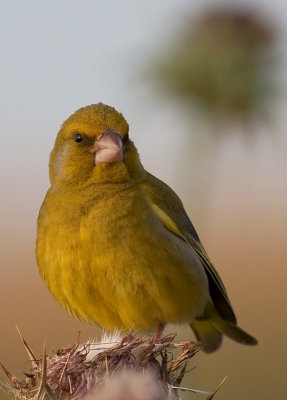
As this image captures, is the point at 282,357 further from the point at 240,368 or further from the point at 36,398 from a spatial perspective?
the point at 36,398

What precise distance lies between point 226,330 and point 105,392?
2630 millimetres

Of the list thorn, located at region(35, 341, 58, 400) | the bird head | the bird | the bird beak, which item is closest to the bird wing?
the bird

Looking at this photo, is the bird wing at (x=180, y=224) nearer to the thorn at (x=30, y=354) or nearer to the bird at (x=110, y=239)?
the bird at (x=110, y=239)

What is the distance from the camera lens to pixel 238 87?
6.32 m

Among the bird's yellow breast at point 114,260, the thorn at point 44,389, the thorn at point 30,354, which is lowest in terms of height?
the thorn at point 44,389

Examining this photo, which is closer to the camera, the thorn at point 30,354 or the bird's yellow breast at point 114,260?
the thorn at point 30,354

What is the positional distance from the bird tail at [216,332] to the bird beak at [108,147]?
4.28ft

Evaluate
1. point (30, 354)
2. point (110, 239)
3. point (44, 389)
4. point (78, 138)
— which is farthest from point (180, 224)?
point (44, 389)

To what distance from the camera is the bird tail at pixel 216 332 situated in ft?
19.1

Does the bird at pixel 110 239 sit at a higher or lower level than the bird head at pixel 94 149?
lower

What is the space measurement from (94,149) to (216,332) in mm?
1438

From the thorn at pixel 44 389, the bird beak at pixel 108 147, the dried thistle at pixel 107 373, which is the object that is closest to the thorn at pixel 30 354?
the dried thistle at pixel 107 373

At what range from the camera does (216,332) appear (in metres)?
5.85

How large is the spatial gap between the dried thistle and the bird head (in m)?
1.52
